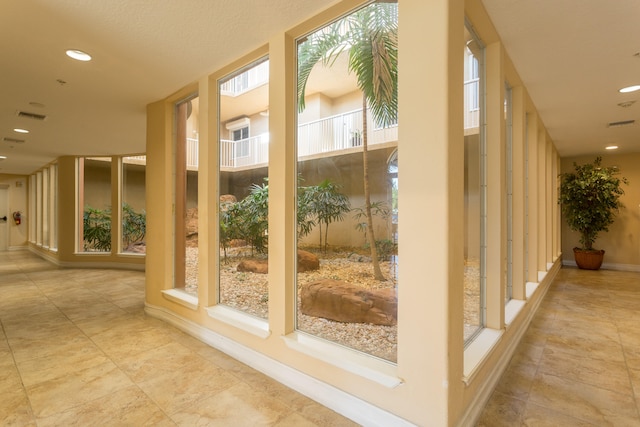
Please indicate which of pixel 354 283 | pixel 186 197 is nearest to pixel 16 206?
pixel 186 197

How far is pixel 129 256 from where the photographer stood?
21.1 ft

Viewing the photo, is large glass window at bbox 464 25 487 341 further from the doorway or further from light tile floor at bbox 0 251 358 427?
the doorway

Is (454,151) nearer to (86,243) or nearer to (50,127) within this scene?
(50,127)

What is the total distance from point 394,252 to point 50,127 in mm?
5316

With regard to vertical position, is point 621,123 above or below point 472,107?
above

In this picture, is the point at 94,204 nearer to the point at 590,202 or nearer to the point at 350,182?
the point at 350,182

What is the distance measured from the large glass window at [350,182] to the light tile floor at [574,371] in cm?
89

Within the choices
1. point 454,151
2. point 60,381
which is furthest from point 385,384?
point 60,381

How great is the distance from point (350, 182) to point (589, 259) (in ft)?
22.3

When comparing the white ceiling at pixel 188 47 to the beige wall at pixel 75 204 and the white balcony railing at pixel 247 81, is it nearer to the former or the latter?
the white balcony railing at pixel 247 81

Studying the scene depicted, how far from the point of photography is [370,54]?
1.90m

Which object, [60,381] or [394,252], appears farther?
[60,381]

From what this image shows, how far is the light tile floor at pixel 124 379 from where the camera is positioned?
1.71 metres

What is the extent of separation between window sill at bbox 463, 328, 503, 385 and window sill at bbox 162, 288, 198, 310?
7.32 ft
